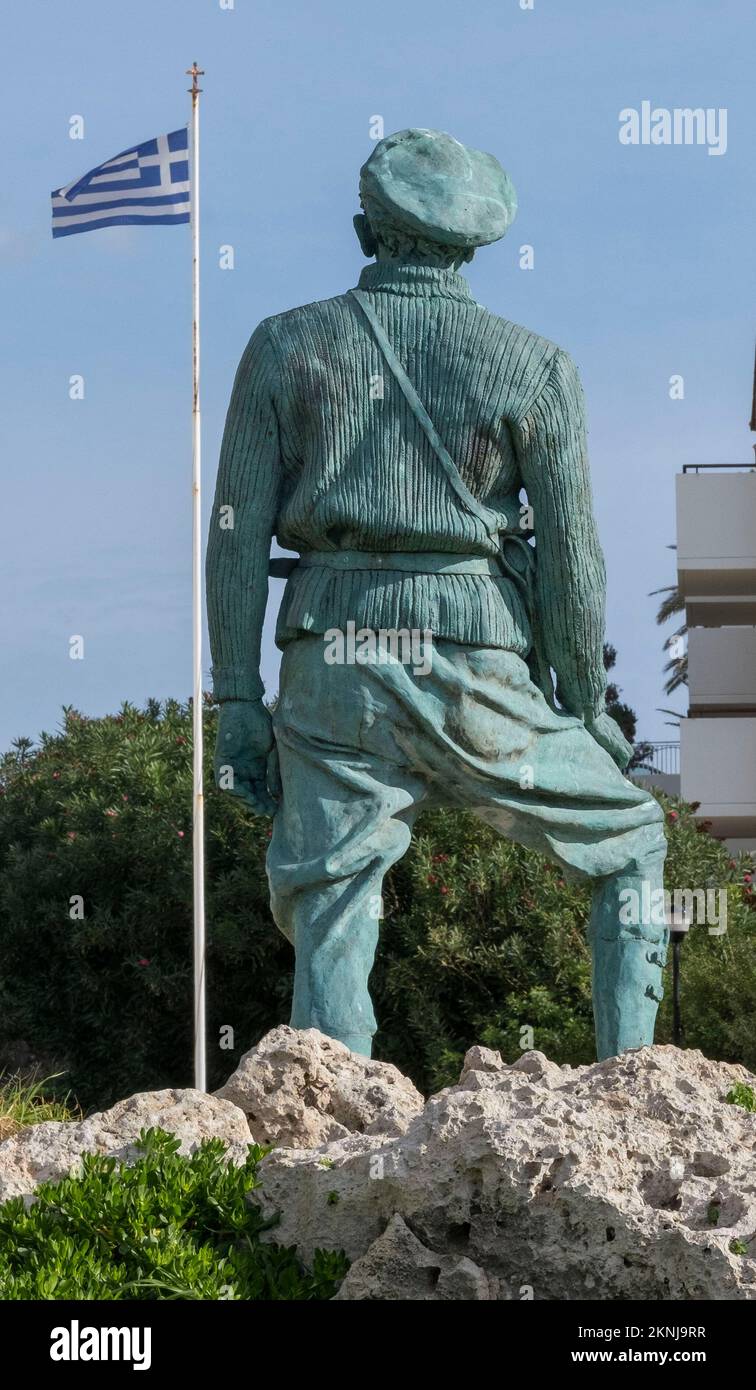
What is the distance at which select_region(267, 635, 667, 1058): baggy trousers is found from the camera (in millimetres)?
6031

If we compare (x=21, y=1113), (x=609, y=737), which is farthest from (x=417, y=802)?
(x=21, y=1113)

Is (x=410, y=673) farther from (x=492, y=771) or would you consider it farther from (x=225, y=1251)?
(x=225, y=1251)

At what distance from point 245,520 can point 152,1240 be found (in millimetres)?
2565

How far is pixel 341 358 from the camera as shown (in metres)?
6.14

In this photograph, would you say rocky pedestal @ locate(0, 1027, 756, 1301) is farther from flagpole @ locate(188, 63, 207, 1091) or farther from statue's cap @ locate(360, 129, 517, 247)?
flagpole @ locate(188, 63, 207, 1091)

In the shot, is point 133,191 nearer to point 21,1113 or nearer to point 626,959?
point 21,1113

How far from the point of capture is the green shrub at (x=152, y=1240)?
4070mm

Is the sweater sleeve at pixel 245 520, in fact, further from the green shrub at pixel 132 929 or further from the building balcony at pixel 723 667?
the building balcony at pixel 723 667

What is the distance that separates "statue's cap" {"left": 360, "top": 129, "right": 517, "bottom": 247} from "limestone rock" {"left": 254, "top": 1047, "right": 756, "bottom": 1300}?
2946 millimetres

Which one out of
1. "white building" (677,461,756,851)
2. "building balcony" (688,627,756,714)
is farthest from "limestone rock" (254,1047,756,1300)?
"building balcony" (688,627,756,714)

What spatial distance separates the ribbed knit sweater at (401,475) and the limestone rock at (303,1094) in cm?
147
